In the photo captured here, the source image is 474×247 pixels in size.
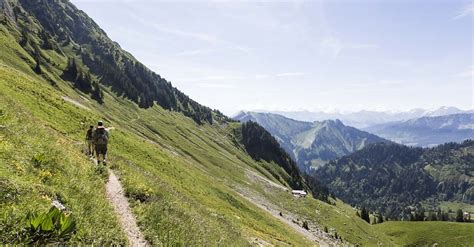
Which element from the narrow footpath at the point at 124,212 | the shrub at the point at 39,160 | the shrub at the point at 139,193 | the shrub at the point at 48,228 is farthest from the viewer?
the shrub at the point at 139,193

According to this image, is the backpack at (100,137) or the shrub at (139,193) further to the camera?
the backpack at (100,137)

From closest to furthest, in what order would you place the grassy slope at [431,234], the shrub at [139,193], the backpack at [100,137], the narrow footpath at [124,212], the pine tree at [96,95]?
the narrow footpath at [124,212], the shrub at [139,193], the backpack at [100,137], the grassy slope at [431,234], the pine tree at [96,95]

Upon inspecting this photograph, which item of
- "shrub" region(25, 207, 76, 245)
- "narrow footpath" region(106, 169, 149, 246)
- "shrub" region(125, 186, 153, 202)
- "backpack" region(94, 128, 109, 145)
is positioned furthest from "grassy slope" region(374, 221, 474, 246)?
"shrub" region(25, 207, 76, 245)

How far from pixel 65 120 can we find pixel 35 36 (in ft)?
523

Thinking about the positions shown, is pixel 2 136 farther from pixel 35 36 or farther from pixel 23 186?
pixel 35 36

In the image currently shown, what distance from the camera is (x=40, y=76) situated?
116 metres

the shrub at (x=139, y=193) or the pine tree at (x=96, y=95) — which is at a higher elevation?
the pine tree at (x=96, y=95)

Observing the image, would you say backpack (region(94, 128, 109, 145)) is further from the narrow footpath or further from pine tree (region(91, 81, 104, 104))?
pine tree (region(91, 81, 104, 104))

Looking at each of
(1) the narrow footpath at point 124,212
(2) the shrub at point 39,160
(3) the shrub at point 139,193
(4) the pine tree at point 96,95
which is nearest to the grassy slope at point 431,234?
(3) the shrub at point 139,193

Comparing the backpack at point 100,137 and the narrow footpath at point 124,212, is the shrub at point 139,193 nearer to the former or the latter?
the narrow footpath at point 124,212

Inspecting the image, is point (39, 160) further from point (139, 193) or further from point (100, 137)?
point (100, 137)

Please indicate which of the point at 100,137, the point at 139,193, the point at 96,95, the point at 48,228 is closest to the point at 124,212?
the point at 139,193

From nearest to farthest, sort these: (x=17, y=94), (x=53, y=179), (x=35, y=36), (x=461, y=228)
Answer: (x=53, y=179) → (x=17, y=94) → (x=461, y=228) → (x=35, y=36)

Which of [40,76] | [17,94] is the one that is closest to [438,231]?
[17,94]
